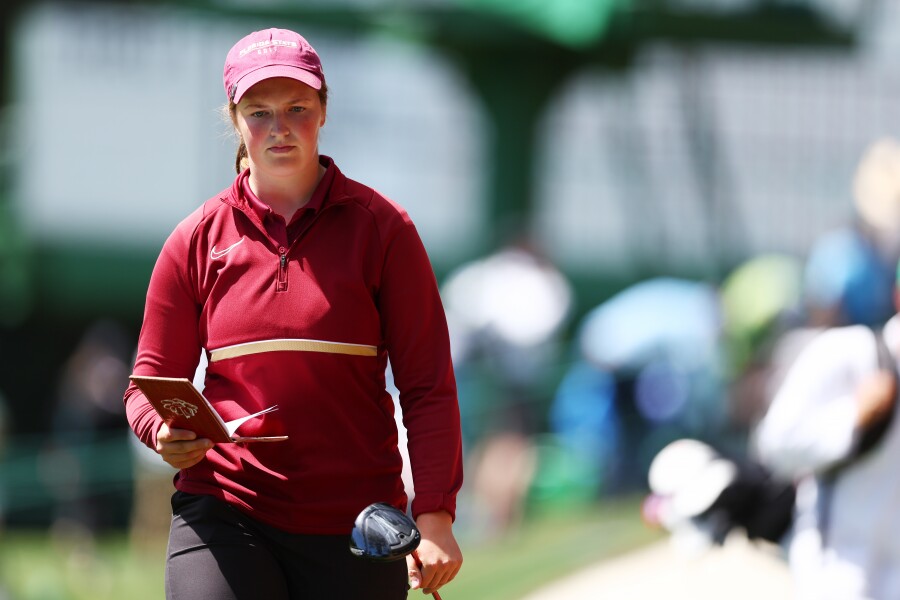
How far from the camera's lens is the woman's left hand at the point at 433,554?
297 cm

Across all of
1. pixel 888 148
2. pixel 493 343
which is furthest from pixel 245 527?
pixel 493 343

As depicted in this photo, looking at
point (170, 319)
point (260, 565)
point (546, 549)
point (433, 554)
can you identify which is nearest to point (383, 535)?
point (433, 554)

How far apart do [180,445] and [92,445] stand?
10388mm

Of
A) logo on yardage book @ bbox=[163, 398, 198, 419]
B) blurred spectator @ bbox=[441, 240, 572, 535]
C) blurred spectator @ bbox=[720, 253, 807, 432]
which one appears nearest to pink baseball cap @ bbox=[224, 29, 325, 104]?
logo on yardage book @ bbox=[163, 398, 198, 419]

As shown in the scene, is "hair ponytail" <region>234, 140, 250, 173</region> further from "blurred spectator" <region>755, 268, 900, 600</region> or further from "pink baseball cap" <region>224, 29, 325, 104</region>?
"blurred spectator" <region>755, 268, 900, 600</region>

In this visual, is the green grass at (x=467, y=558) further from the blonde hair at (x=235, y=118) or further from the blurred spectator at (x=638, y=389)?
the blonde hair at (x=235, y=118)

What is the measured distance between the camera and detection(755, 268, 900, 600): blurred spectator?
4234mm

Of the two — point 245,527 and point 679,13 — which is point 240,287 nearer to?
point 245,527

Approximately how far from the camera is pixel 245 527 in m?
3.06

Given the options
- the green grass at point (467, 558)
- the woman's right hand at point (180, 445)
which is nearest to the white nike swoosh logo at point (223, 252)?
the woman's right hand at point (180, 445)

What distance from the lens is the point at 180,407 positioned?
2.90m

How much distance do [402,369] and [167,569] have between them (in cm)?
66

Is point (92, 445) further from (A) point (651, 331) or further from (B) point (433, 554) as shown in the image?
(B) point (433, 554)

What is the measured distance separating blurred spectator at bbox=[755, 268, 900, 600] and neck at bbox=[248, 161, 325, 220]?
187 centimetres
